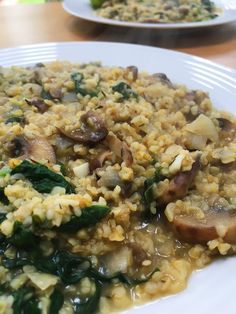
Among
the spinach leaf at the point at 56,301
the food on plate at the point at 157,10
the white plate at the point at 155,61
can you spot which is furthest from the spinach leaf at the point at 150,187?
the food on plate at the point at 157,10

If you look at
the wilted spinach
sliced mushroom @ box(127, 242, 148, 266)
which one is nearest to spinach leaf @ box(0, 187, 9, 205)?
the wilted spinach

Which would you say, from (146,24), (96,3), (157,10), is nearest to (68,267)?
(146,24)

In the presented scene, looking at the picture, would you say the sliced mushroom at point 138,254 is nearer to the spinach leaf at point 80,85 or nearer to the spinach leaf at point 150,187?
the spinach leaf at point 150,187

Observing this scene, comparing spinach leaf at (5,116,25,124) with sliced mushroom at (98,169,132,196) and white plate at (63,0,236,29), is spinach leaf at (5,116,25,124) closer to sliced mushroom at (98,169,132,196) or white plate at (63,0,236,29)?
sliced mushroom at (98,169,132,196)

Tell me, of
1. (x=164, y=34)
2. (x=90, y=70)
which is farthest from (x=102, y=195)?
(x=164, y=34)

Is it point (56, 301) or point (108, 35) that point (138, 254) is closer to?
point (56, 301)
